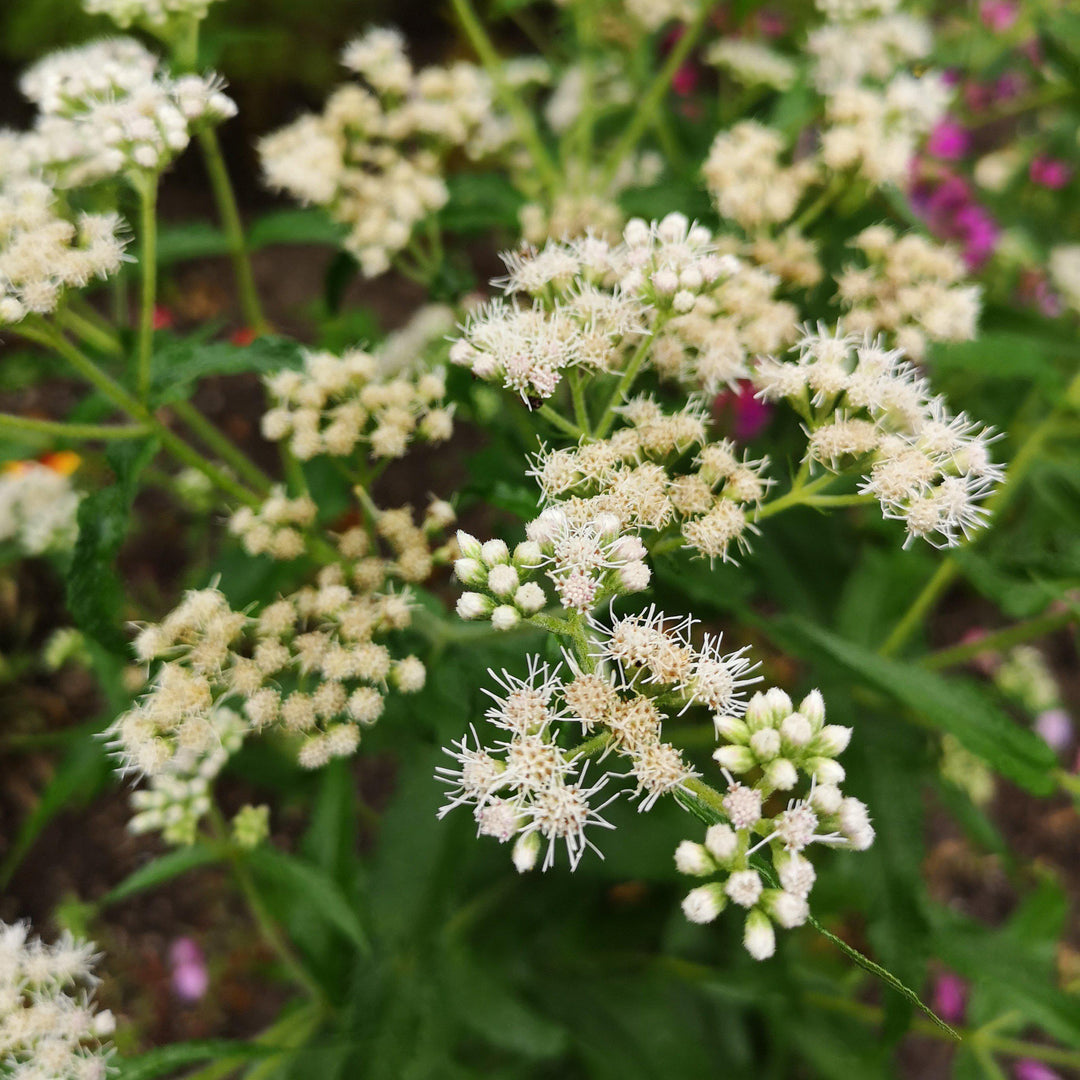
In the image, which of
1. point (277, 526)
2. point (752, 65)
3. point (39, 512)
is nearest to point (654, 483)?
point (277, 526)

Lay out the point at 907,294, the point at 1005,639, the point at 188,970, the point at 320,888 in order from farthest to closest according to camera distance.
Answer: the point at 188,970 → the point at 1005,639 → the point at 907,294 → the point at 320,888

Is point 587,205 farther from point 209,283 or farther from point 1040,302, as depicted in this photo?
point 209,283

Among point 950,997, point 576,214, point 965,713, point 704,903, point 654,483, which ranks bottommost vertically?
point 950,997

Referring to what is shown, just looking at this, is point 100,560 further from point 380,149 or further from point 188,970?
point 188,970

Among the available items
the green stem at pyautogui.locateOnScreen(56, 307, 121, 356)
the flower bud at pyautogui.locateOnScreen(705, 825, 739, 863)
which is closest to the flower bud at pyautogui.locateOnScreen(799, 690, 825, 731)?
the flower bud at pyautogui.locateOnScreen(705, 825, 739, 863)

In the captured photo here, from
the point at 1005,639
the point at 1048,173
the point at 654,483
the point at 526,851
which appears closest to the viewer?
the point at 526,851

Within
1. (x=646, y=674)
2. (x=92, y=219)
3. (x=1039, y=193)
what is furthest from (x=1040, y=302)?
(x=92, y=219)

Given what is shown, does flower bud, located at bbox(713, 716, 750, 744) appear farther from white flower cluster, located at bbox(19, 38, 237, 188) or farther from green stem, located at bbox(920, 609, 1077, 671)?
white flower cluster, located at bbox(19, 38, 237, 188)
